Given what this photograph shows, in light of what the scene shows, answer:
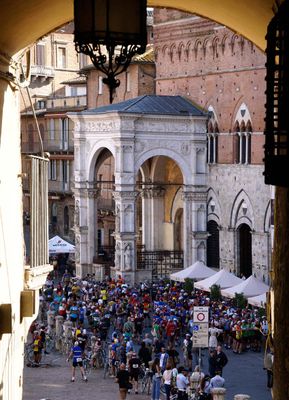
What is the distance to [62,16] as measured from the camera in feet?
37.7

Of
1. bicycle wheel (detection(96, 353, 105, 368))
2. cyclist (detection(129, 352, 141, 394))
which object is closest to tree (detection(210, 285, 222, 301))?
bicycle wheel (detection(96, 353, 105, 368))

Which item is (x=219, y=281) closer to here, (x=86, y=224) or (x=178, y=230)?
(x=86, y=224)

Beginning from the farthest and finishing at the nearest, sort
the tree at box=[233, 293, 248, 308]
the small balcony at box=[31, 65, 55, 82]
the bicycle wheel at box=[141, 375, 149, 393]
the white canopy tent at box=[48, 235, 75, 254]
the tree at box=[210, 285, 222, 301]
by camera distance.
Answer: the small balcony at box=[31, 65, 55, 82]
the white canopy tent at box=[48, 235, 75, 254]
the tree at box=[210, 285, 222, 301]
the tree at box=[233, 293, 248, 308]
the bicycle wheel at box=[141, 375, 149, 393]

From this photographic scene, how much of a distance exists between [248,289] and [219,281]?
6.70 feet

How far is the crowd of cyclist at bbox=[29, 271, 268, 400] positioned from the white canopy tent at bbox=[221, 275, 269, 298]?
0.42 meters

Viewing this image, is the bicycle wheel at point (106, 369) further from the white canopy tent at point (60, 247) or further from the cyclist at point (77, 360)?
the white canopy tent at point (60, 247)

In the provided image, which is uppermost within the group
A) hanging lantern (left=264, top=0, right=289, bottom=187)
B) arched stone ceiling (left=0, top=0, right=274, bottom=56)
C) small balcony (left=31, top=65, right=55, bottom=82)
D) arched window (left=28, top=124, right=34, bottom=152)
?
small balcony (left=31, top=65, right=55, bottom=82)

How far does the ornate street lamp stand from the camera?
26.0ft

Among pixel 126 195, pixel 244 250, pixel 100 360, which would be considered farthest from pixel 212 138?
pixel 100 360

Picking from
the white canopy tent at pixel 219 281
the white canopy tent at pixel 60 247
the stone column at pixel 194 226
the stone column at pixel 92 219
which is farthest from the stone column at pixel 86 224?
the white canopy tent at pixel 219 281

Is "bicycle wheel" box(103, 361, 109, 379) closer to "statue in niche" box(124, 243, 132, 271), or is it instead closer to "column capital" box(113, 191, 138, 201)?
"statue in niche" box(124, 243, 132, 271)

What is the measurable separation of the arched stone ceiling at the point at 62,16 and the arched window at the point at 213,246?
30799 millimetres

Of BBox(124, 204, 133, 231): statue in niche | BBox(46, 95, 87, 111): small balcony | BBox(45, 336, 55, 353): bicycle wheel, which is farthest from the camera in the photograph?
BBox(46, 95, 87, 111): small balcony

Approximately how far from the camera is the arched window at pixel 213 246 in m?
42.5
